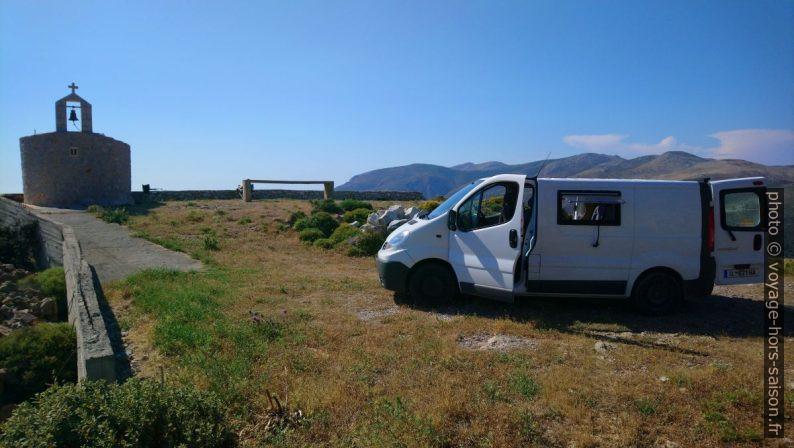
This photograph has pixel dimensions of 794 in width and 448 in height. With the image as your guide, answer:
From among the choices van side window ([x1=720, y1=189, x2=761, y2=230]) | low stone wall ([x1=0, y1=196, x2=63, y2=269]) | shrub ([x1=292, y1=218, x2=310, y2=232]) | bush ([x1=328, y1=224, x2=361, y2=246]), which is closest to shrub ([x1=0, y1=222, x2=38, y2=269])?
low stone wall ([x1=0, y1=196, x2=63, y2=269])

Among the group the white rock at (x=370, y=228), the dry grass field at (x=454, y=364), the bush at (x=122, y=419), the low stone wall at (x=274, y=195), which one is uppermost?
the low stone wall at (x=274, y=195)

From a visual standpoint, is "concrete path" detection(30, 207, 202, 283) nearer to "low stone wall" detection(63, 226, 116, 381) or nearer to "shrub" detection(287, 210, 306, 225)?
"low stone wall" detection(63, 226, 116, 381)

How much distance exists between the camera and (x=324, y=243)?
1558cm

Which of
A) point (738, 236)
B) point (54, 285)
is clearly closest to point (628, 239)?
point (738, 236)

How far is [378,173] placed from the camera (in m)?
86.5

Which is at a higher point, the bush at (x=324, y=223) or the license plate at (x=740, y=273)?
the bush at (x=324, y=223)

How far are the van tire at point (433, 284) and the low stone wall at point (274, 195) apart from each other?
24363 mm

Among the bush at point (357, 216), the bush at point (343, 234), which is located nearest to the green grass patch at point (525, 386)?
the bush at point (343, 234)

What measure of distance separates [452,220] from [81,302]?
5.65 metres

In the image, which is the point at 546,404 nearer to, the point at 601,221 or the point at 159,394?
the point at 159,394

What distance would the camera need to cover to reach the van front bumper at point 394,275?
7.96 meters

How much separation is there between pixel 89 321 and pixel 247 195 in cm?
2588

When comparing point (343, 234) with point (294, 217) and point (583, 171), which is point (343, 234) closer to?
point (294, 217)

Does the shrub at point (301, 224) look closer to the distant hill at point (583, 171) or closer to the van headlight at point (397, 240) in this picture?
the distant hill at point (583, 171)
